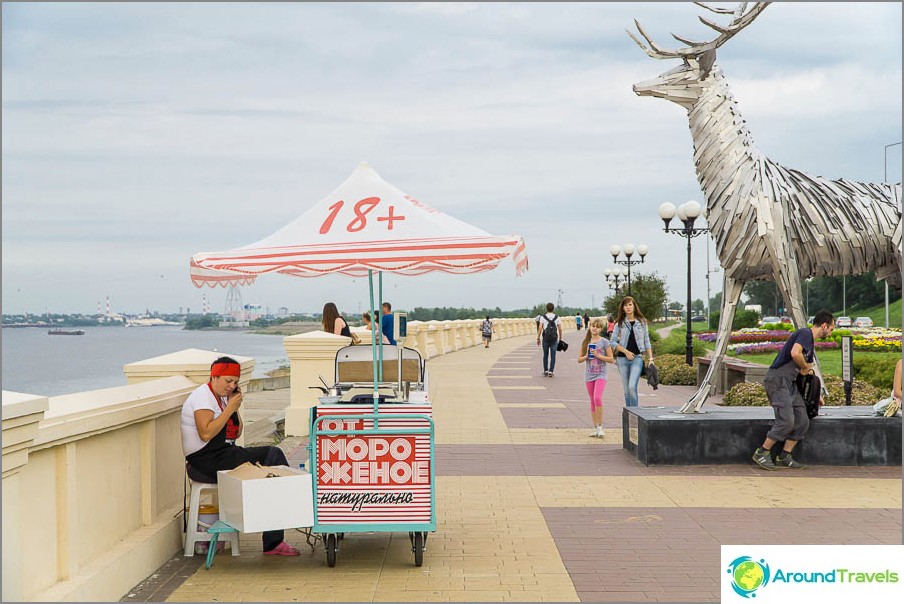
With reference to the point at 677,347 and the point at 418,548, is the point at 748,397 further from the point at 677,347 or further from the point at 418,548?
the point at 677,347

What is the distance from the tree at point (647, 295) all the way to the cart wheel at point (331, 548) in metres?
33.5

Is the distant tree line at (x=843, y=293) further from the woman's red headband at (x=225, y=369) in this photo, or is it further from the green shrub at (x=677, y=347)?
the woman's red headband at (x=225, y=369)

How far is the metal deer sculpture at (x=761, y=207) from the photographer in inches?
432

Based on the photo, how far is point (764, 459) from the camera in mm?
10734

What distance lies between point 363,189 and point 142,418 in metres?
2.43

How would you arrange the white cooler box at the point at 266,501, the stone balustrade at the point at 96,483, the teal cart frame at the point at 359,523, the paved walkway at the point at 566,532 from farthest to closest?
the teal cart frame at the point at 359,523 < the white cooler box at the point at 266,501 < the paved walkway at the point at 566,532 < the stone balustrade at the point at 96,483

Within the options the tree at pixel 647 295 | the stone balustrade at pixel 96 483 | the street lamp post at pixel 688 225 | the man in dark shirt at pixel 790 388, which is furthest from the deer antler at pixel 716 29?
the tree at pixel 647 295

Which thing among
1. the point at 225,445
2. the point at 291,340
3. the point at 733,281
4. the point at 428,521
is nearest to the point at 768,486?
the point at 733,281

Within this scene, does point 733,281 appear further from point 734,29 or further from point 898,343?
point 898,343

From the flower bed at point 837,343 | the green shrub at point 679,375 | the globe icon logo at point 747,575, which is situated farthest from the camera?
the flower bed at point 837,343

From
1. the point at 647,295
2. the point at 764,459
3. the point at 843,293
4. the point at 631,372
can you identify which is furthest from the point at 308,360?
the point at 843,293

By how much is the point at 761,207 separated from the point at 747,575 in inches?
247

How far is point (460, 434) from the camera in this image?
13828 millimetres

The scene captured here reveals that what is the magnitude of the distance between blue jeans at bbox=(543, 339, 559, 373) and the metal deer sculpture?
13.6 metres
